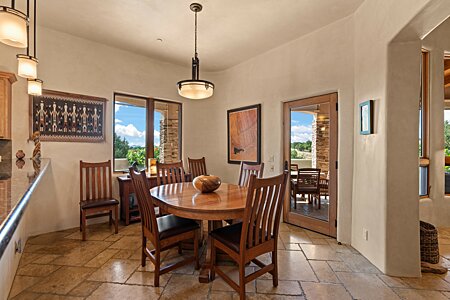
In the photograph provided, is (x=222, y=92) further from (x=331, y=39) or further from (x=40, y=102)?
(x=40, y=102)

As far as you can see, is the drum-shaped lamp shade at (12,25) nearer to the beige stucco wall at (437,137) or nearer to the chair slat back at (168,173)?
the chair slat back at (168,173)

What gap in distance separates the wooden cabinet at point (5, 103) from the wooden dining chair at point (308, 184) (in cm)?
407

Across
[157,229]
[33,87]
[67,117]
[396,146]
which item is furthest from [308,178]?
[67,117]

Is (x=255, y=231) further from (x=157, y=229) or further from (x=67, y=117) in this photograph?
(x=67, y=117)

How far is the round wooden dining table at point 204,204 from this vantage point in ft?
6.29

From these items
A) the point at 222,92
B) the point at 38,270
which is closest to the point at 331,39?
the point at 222,92

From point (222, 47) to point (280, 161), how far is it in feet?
7.38

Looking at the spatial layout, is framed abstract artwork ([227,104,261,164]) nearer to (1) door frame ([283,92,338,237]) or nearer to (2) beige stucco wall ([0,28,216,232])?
(1) door frame ([283,92,338,237])

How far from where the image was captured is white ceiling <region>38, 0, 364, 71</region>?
108 inches

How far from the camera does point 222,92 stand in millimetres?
5066

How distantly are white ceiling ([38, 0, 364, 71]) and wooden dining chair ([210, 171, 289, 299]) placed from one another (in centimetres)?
222

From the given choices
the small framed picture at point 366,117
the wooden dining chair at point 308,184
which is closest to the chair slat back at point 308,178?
the wooden dining chair at point 308,184

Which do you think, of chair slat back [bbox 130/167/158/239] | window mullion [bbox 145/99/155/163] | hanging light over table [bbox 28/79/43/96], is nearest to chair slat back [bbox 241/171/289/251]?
chair slat back [bbox 130/167/158/239]

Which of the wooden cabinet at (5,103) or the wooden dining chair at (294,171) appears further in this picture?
the wooden dining chair at (294,171)
